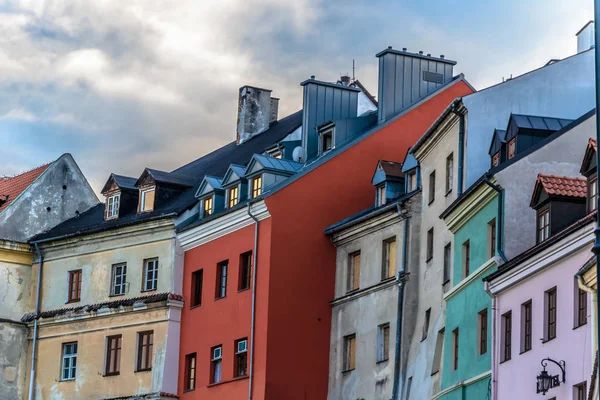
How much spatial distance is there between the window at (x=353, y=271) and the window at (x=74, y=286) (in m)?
14.1

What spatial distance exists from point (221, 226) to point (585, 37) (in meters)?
16.1

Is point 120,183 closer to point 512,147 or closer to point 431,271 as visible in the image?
point 431,271

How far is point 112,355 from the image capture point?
197ft

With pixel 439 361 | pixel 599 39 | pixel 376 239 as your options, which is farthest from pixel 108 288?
pixel 599 39

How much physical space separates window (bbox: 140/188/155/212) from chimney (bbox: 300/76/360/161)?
7.25 metres

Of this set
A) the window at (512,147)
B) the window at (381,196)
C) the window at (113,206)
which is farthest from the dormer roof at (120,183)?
the window at (512,147)

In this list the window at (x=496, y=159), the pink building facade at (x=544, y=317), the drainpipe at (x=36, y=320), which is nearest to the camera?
the pink building facade at (x=544, y=317)

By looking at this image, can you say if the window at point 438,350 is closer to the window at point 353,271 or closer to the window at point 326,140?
the window at point 353,271

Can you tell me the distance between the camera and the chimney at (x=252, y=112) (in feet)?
221

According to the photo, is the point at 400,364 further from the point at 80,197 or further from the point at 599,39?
the point at 599,39

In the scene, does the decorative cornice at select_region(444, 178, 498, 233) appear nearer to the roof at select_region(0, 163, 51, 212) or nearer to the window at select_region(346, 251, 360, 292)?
the window at select_region(346, 251, 360, 292)

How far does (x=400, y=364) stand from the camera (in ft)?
162

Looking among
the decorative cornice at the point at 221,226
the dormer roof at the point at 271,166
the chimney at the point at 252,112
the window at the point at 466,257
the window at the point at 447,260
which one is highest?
the chimney at the point at 252,112

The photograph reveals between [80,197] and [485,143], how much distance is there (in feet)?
91.8
